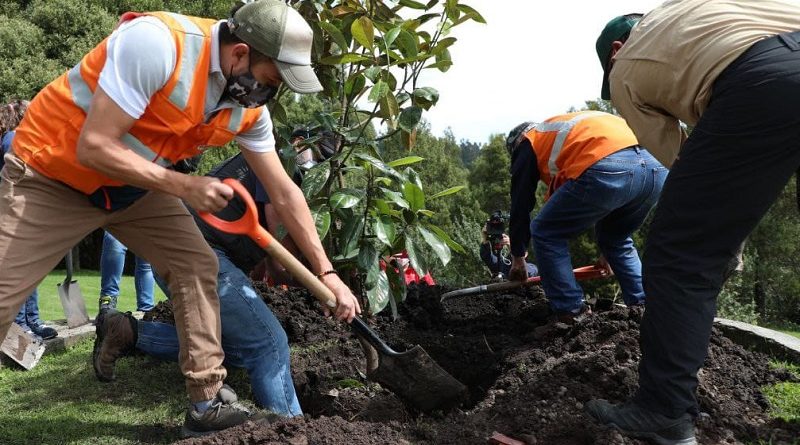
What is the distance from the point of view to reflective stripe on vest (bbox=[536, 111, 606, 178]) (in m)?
4.43

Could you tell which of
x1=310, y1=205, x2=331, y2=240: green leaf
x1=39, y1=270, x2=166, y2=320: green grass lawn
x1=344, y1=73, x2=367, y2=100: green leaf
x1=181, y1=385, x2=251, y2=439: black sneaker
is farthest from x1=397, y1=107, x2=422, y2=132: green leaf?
x1=39, y1=270, x2=166, y2=320: green grass lawn

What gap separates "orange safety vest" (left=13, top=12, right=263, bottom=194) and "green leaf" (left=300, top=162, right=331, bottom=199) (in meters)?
1.04

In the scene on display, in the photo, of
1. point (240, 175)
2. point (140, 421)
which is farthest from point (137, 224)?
point (140, 421)

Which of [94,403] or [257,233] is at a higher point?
[257,233]

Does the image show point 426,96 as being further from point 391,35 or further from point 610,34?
point 610,34

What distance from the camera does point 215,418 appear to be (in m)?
3.06

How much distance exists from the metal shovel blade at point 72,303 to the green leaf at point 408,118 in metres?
4.02

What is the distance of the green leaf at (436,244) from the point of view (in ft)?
13.0

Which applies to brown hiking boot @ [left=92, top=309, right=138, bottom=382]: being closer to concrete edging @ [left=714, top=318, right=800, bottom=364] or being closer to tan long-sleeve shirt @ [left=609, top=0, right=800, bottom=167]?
tan long-sleeve shirt @ [left=609, top=0, right=800, bottom=167]

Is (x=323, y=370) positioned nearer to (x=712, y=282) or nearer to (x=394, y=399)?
(x=394, y=399)

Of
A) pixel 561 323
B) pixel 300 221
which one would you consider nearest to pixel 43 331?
pixel 300 221

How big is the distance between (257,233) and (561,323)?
7.49ft

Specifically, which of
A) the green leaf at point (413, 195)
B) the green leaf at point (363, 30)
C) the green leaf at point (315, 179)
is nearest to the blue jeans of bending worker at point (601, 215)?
the green leaf at point (413, 195)

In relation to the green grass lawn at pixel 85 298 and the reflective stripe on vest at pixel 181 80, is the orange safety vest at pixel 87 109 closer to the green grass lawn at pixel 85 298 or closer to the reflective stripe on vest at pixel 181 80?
the reflective stripe on vest at pixel 181 80
